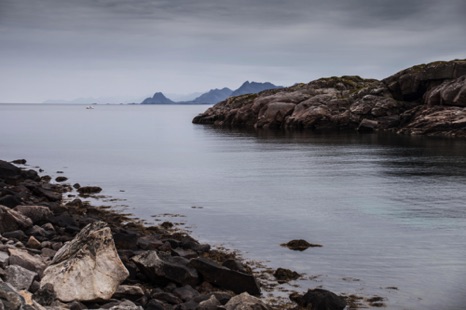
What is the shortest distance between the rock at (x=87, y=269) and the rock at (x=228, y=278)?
13.1ft

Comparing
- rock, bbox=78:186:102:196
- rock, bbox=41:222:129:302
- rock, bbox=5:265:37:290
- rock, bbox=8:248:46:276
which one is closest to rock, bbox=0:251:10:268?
rock, bbox=8:248:46:276

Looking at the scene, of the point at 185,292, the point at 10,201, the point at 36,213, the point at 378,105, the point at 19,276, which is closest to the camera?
the point at 19,276

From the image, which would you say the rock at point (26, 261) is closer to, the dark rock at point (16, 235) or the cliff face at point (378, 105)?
the dark rock at point (16, 235)

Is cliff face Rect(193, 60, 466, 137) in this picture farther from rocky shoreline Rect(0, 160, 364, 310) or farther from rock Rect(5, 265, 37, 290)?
rock Rect(5, 265, 37, 290)

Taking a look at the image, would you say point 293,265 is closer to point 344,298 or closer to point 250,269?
point 250,269

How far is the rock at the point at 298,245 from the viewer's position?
2655cm

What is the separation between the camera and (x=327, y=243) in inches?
1086

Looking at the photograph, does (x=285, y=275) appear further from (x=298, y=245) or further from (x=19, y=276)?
(x=19, y=276)

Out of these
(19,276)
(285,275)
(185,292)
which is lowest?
(285,275)

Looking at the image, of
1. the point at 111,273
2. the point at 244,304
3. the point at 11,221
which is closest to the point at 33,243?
the point at 11,221

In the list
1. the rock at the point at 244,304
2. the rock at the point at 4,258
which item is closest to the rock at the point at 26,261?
the rock at the point at 4,258

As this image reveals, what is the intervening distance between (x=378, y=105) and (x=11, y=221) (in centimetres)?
10290

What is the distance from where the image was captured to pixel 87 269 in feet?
49.6

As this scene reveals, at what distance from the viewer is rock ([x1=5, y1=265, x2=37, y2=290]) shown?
1423cm
